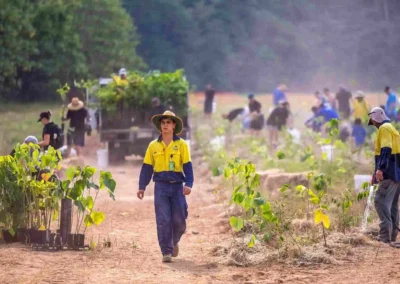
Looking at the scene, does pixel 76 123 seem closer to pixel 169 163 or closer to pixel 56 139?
pixel 56 139

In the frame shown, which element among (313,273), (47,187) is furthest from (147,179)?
(313,273)

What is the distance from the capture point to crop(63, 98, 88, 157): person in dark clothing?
Answer: 20516 millimetres

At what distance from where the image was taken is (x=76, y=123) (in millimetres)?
20516

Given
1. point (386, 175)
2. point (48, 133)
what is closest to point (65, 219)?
point (386, 175)

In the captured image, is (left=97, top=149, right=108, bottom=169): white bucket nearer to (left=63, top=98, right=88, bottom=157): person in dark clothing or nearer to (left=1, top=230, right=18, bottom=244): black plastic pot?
(left=63, top=98, right=88, bottom=157): person in dark clothing

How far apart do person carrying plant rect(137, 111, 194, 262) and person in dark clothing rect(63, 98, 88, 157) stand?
10091 mm

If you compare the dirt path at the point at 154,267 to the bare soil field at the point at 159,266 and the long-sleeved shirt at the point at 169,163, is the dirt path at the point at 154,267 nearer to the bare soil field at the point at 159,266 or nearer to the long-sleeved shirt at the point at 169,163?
the bare soil field at the point at 159,266

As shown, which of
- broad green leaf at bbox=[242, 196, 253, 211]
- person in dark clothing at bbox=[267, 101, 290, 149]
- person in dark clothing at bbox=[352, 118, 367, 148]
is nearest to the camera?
broad green leaf at bbox=[242, 196, 253, 211]

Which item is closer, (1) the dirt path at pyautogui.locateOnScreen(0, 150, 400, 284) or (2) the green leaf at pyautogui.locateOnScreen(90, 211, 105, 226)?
(1) the dirt path at pyautogui.locateOnScreen(0, 150, 400, 284)

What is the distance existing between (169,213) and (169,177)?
390 mm

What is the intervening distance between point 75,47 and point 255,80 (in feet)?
67.3

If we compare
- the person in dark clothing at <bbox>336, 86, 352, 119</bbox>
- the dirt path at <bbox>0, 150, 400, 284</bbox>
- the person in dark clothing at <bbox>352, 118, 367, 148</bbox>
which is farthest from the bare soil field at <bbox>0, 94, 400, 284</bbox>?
the person in dark clothing at <bbox>336, 86, 352, 119</bbox>

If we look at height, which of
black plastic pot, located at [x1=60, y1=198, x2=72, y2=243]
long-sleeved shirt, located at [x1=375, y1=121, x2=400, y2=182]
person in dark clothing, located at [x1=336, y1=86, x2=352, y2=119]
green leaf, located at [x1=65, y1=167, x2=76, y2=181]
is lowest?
black plastic pot, located at [x1=60, y1=198, x2=72, y2=243]

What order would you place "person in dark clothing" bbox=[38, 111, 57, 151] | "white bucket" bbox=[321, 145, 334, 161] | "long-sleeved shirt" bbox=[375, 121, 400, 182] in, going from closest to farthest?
"long-sleeved shirt" bbox=[375, 121, 400, 182]
"person in dark clothing" bbox=[38, 111, 57, 151]
"white bucket" bbox=[321, 145, 334, 161]
